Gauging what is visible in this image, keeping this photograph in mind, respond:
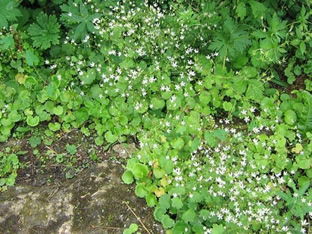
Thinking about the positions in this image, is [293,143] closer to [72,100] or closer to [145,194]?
[145,194]

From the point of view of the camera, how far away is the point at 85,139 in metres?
3.60

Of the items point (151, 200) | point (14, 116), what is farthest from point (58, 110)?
point (151, 200)

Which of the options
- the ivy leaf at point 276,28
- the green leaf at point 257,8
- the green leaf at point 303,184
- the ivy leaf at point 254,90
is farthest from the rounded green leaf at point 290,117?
Answer: the green leaf at point 257,8

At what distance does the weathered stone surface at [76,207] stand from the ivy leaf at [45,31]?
1.19 metres

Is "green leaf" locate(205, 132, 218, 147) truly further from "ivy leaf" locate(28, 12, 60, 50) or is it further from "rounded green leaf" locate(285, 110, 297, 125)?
"ivy leaf" locate(28, 12, 60, 50)

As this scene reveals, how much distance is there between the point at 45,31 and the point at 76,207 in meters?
1.54

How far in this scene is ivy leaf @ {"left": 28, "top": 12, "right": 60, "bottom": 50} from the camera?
3555 millimetres

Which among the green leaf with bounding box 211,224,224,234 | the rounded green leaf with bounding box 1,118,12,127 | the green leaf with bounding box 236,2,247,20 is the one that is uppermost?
the green leaf with bounding box 236,2,247,20

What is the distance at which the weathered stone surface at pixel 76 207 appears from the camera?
305 centimetres

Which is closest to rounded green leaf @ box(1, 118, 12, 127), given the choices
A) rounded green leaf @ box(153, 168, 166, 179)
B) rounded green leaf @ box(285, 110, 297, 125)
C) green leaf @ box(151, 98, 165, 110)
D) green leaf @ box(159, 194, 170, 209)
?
green leaf @ box(151, 98, 165, 110)

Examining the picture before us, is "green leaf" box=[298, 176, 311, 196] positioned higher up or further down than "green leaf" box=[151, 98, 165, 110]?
further down

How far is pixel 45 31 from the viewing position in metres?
3.59

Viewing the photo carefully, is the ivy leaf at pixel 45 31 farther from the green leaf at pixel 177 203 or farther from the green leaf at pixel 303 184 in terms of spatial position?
the green leaf at pixel 303 184

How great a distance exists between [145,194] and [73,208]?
0.55 m
